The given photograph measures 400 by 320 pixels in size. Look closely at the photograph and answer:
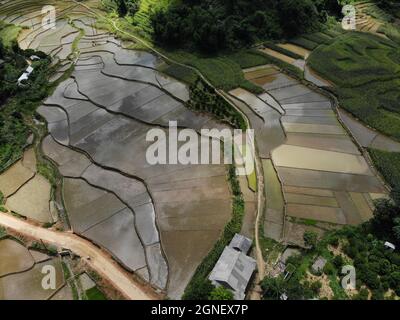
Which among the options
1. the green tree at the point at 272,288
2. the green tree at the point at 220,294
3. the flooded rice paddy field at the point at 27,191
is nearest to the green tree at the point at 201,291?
the green tree at the point at 220,294

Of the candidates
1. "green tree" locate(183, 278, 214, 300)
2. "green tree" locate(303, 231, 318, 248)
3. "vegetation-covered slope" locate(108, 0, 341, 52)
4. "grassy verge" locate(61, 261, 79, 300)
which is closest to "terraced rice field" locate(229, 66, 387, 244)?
"green tree" locate(303, 231, 318, 248)

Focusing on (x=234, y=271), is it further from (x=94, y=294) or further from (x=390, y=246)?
(x=390, y=246)

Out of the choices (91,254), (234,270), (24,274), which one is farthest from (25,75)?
(234,270)

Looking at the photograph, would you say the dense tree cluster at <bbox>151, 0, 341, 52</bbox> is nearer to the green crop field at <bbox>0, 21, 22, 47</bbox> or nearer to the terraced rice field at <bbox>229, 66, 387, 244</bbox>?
the terraced rice field at <bbox>229, 66, 387, 244</bbox>

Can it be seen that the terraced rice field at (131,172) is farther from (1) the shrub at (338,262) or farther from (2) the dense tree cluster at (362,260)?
(1) the shrub at (338,262)

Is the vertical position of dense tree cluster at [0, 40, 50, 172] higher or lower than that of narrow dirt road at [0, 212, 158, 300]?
higher
